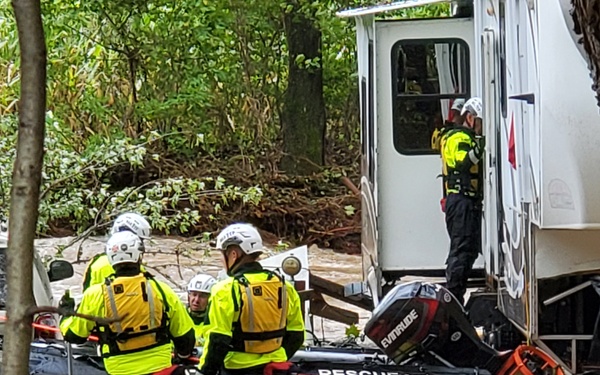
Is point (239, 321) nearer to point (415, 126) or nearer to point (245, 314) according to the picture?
point (245, 314)

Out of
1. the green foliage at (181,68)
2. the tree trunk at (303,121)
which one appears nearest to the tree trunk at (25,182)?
the green foliage at (181,68)

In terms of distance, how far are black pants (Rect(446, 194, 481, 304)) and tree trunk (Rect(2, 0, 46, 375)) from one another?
22.8 ft

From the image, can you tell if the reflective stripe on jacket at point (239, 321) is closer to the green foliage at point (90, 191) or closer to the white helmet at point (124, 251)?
the white helmet at point (124, 251)

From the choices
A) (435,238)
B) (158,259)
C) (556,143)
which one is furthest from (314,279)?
(158,259)

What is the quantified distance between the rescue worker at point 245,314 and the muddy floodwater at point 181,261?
4783mm

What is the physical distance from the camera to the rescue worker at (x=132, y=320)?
6.13 m

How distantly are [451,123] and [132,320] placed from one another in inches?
154

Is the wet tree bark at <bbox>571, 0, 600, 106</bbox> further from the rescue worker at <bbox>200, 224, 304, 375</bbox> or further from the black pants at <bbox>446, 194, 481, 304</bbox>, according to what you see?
the black pants at <bbox>446, 194, 481, 304</bbox>

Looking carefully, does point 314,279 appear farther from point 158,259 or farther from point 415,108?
point 158,259

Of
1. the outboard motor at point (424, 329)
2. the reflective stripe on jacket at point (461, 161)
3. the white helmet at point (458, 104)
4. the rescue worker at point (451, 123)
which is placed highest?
the white helmet at point (458, 104)

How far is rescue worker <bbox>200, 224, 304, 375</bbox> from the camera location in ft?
20.1

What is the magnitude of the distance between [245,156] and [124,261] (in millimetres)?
12680

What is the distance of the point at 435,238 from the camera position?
9.59m

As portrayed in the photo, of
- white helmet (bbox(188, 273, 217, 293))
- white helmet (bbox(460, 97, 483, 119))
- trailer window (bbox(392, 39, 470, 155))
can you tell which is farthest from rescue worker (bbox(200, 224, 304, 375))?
trailer window (bbox(392, 39, 470, 155))
